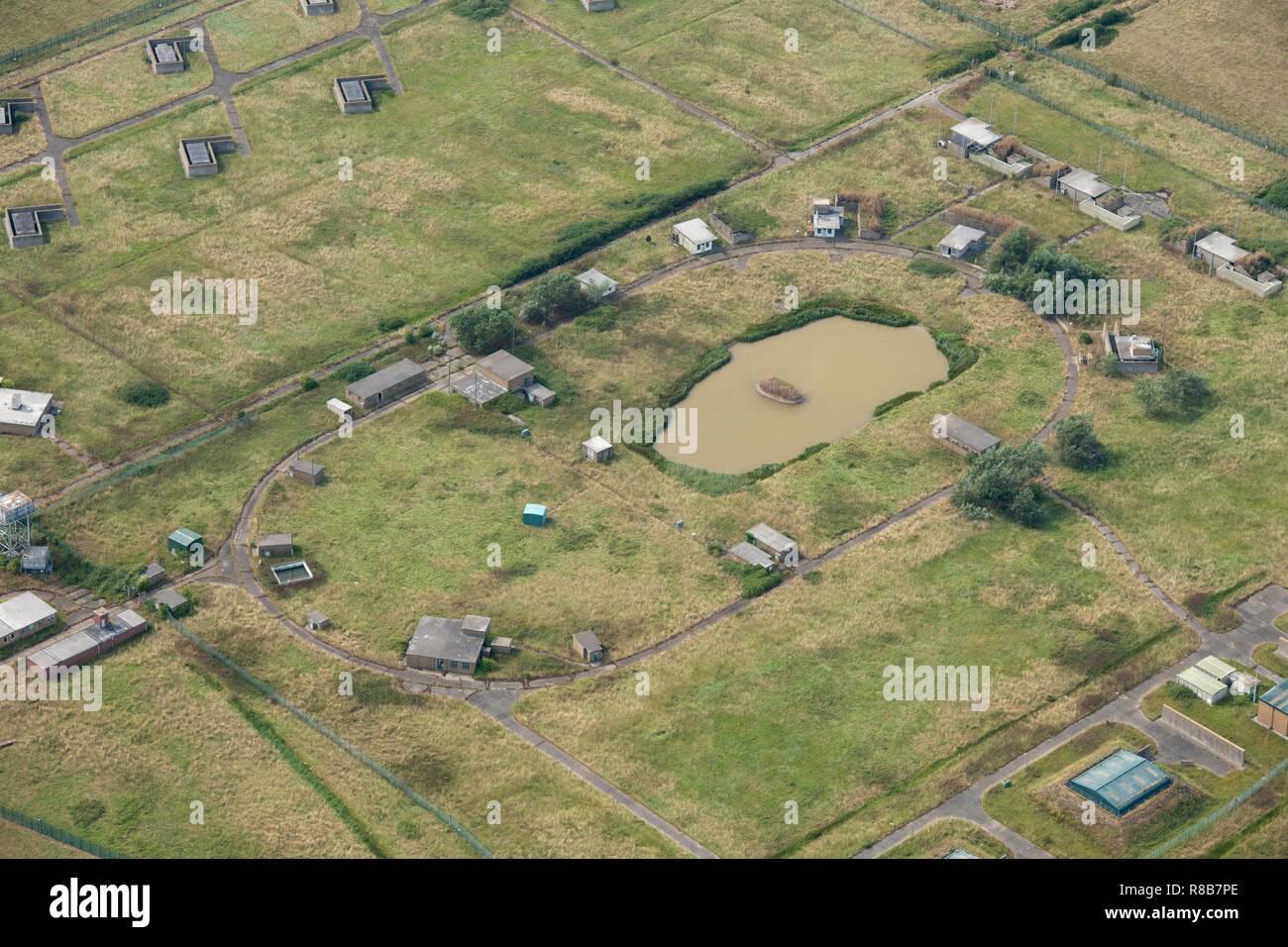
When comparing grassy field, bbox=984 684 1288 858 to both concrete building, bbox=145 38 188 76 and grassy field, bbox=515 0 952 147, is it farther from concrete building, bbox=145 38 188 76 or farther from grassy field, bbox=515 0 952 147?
concrete building, bbox=145 38 188 76

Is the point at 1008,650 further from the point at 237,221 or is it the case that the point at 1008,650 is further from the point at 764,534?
the point at 237,221

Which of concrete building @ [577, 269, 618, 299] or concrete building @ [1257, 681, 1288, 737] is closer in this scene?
concrete building @ [1257, 681, 1288, 737]

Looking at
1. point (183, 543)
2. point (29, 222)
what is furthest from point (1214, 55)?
point (183, 543)

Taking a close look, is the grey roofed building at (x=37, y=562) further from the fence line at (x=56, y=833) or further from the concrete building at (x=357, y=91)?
the concrete building at (x=357, y=91)

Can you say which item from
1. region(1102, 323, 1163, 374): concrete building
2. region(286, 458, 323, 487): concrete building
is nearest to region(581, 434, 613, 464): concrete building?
region(286, 458, 323, 487): concrete building

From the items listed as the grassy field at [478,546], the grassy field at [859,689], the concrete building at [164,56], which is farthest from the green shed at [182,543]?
the concrete building at [164,56]

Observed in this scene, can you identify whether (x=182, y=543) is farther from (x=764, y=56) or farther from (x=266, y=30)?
(x=764, y=56)

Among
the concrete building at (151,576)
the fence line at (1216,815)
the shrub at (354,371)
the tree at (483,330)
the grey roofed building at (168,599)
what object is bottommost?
the fence line at (1216,815)
